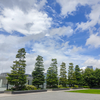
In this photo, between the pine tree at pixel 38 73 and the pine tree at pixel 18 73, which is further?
the pine tree at pixel 38 73

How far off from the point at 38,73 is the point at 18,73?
7.72m

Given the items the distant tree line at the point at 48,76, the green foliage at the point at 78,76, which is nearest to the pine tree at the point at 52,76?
the distant tree line at the point at 48,76

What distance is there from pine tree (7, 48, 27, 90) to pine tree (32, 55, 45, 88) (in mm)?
5327

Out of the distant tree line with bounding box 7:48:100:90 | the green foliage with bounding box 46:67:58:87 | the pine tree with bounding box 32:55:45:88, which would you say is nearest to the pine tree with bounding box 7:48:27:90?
the distant tree line with bounding box 7:48:100:90

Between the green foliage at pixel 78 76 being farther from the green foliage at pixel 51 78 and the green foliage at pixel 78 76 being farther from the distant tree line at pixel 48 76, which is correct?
the green foliage at pixel 51 78

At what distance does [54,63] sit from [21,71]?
13.0 m

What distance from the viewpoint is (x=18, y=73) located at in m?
25.0

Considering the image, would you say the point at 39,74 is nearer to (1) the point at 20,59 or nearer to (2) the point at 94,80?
(1) the point at 20,59

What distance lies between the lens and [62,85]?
39.2 metres

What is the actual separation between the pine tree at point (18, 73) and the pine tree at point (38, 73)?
210 inches

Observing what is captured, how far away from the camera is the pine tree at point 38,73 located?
3078cm

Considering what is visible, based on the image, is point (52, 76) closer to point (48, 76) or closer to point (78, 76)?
point (48, 76)

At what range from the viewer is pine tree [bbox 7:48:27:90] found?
24002mm

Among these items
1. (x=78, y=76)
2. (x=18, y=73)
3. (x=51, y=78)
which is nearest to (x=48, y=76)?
(x=51, y=78)
